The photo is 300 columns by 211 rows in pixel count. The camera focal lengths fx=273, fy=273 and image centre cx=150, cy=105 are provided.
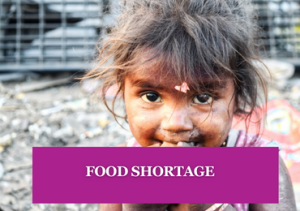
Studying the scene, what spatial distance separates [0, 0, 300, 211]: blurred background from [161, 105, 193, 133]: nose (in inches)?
42.1

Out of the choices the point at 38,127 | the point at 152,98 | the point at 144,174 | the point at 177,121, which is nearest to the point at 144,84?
the point at 152,98

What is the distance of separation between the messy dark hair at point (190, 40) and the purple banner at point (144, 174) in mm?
224

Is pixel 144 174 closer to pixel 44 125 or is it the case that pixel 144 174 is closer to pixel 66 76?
pixel 44 125

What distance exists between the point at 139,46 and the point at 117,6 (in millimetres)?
437

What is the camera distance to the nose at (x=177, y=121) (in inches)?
31.6

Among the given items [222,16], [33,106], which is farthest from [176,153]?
[33,106]

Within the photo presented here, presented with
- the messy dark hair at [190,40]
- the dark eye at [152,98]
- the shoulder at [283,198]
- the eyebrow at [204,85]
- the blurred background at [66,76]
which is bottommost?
the shoulder at [283,198]

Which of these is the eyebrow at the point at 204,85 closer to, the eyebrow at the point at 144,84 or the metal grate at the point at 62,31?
the eyebrow at the point at 144,84

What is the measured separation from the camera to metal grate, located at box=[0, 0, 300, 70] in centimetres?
295

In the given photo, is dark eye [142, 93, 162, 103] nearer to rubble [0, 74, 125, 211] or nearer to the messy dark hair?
the messy dark hair

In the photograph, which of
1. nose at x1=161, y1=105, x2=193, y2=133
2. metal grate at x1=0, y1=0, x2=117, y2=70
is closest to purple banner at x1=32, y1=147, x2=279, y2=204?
nose at x1=161, y1=105, x2=193, y2=133

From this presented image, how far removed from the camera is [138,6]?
3.29 ft

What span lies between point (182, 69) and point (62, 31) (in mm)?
2505

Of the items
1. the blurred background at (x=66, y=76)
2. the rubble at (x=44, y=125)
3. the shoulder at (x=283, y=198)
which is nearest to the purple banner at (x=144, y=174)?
the shoulder at (x=283, y=198)
